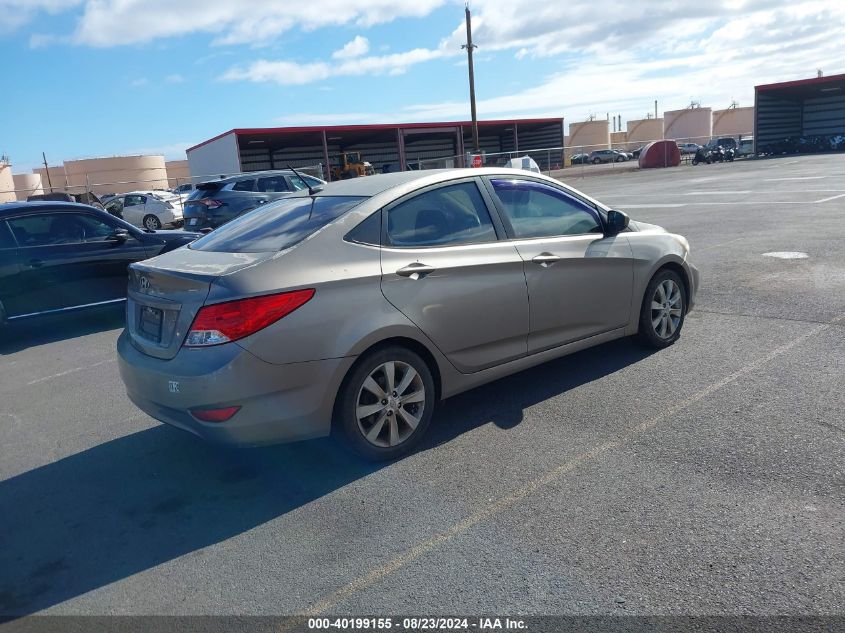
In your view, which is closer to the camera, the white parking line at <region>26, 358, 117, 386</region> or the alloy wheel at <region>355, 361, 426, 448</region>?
the alloy wheel at <region>355, 361, 426, 448</region>

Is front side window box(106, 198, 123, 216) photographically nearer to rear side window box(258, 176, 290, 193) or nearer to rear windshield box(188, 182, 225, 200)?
rear windshield box(188, 182, 225, 200)

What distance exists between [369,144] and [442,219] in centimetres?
5725

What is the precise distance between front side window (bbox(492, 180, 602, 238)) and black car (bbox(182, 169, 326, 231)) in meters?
12.2

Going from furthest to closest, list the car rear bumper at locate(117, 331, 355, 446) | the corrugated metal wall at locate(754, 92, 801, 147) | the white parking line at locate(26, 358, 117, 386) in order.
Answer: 1. the corrugated metal wall at locate(754, 92, 801, 147)
2. the white parking line at locate(26, 358, 117, 386)
3. the car rear bumper at locate(117, 331, 355, 446)

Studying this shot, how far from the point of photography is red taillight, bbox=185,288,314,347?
3715 millimetres

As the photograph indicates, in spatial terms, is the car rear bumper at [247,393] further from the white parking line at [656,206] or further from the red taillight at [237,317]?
the white parking line at [656,206]

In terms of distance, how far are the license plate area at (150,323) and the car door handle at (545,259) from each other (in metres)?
2.41

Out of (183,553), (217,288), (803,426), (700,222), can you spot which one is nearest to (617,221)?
(803,426)

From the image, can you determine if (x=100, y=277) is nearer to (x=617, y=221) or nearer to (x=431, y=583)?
(x=617, y=221)

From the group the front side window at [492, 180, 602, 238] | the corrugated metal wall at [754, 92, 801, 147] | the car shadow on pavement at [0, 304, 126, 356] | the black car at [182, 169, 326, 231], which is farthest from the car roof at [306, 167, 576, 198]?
the corrugated metal wall at [754, 92, 801, 147]

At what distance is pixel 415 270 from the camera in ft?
13.9

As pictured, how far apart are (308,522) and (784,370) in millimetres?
3637

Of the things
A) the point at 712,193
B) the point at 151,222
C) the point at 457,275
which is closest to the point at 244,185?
the point at 151,222

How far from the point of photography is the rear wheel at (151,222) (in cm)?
2686
